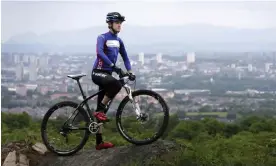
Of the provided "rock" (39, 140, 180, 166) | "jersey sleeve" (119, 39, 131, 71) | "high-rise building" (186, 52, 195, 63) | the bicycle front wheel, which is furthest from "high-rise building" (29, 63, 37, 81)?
the bicycle front wheel

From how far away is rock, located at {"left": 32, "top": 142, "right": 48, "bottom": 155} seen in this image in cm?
828

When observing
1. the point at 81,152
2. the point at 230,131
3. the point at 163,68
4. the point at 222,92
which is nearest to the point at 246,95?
the point at 222,92

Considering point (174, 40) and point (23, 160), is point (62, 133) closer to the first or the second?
point (23, 160)

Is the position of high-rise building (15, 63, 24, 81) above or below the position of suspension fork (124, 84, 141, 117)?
below

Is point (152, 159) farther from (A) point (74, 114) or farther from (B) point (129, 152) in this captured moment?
(A) point (74, 114)

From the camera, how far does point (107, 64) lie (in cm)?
749

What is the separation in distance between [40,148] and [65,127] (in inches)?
24.4

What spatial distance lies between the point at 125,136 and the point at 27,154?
1.69m

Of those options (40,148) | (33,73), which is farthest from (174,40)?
(40,148)

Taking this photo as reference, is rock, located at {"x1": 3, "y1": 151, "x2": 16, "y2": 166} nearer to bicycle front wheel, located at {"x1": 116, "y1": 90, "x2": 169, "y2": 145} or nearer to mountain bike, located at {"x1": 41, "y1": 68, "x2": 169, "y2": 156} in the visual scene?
mountain bike, located at {"x1": 41, "y1": 68, "x2": 169, "y2": 156}

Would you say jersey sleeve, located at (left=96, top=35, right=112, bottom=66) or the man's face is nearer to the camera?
jersey sleeve, located at (left=96, top=35, right=112, bottom=66)

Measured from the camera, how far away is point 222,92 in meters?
34.4

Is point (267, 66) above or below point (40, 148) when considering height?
above

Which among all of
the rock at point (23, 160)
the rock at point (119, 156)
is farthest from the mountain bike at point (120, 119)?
the rock at point (23, 160)
